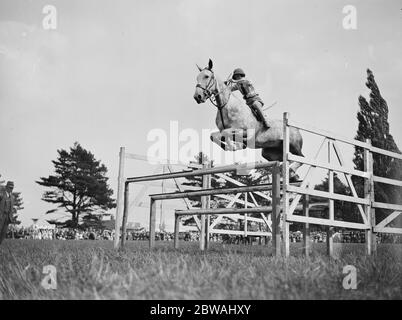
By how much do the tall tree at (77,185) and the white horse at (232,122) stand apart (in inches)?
1899

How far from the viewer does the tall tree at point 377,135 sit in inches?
871

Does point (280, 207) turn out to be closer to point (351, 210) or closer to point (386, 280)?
point (386, 280)

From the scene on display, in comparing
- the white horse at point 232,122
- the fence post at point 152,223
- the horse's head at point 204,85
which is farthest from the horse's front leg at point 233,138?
the fence post at point 152,223

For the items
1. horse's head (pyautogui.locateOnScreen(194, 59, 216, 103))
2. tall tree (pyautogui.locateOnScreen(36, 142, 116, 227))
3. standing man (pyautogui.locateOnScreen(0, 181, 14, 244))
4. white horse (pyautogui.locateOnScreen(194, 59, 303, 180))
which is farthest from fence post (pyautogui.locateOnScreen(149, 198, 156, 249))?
tall tree (pyautogui.locateOnScreen(36, 142, 116, 227))

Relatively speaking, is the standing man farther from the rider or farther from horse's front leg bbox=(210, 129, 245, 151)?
the rider

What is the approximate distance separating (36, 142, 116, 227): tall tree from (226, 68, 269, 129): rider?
1899 inches

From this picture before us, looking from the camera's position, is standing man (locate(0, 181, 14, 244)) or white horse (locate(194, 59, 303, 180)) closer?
white horse (locate(194, 59, 303, 180))

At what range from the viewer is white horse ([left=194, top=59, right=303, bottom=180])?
23.6 ft

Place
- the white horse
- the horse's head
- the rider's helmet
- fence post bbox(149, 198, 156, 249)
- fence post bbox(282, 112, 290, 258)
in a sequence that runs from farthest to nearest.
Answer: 1. fence post bbox(149, 198, 156, 249)
2. the rider's helmet
3. the white horse
4. the horse's head
5. fence post bbox(282, 112, 290, 258)

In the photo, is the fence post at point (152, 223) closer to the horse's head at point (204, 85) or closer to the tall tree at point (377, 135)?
the horse's head at point (204, 85)

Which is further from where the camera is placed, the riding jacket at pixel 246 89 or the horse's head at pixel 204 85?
the riding jacket at pixel 246 89

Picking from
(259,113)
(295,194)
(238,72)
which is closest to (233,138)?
(259,113)

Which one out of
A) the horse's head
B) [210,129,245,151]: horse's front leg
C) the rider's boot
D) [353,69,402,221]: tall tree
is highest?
[353,69,402,221]: tall tree
